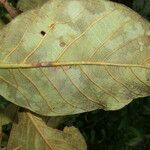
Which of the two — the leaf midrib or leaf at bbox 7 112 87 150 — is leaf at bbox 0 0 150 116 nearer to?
the leaf midrib

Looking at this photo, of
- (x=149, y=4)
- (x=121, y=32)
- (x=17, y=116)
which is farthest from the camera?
(x=149, y=4)

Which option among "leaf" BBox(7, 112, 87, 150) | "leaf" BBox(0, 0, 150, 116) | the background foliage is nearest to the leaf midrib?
"leaf" BBox(0, 0, 150, 116)

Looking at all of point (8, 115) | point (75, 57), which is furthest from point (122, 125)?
point (75, 57)

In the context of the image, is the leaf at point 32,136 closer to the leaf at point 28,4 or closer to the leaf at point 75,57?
the leaf at point 75,57

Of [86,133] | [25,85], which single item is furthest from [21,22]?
[86,133]

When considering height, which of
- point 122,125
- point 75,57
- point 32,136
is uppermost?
point 75,57

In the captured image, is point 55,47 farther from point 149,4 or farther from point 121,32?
point 149,4

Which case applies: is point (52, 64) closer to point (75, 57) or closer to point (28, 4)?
point (75, 57)
